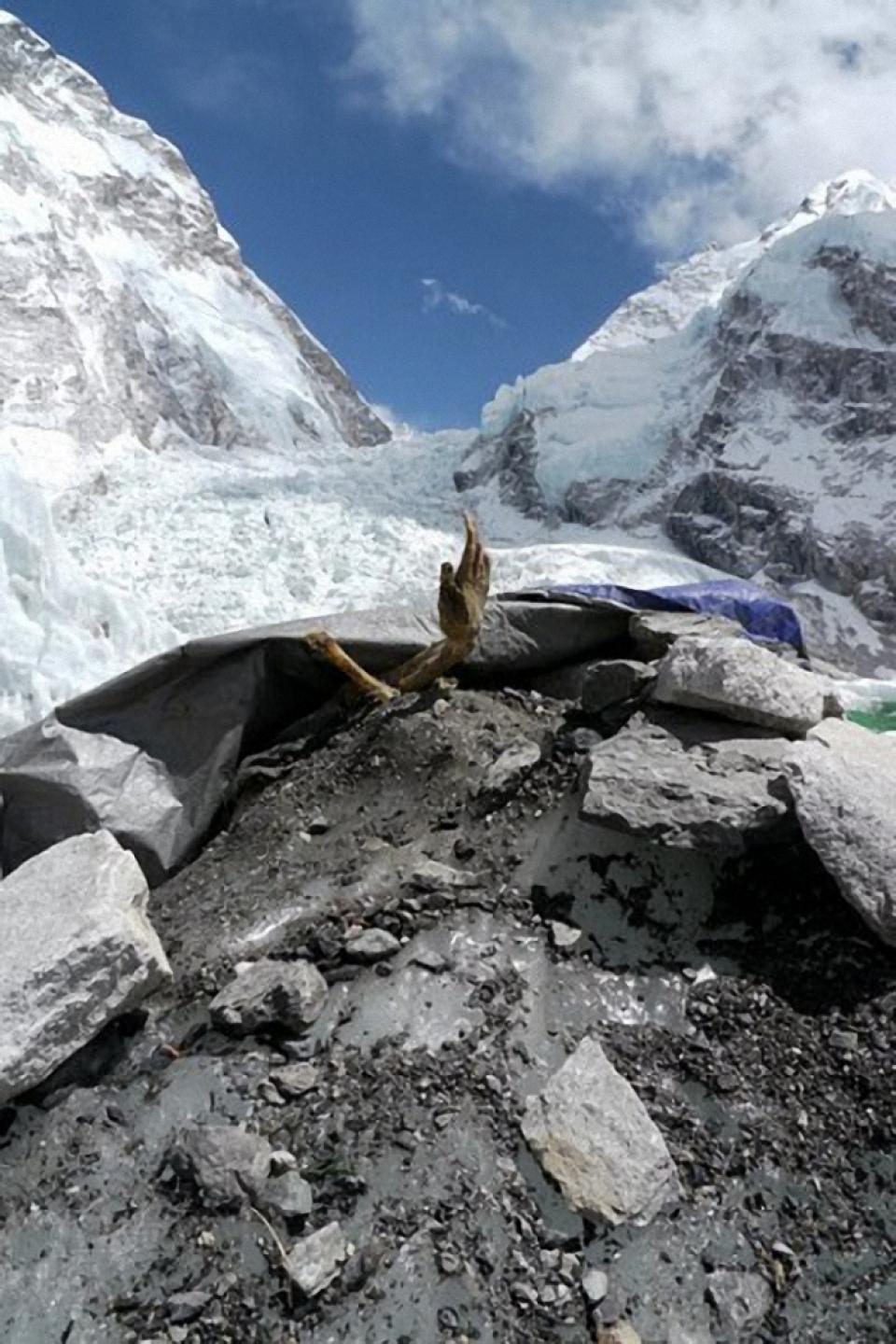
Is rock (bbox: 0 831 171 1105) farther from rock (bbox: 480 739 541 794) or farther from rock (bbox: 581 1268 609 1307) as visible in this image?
rock (bbox: 581 1268 609 1307)

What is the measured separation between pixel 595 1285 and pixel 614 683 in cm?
156

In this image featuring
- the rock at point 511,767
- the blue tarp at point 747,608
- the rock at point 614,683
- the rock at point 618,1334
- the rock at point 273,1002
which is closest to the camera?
the rock at point 618,1334

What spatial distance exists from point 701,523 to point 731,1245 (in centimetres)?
3833

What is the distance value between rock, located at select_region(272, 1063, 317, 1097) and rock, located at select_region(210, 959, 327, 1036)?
0.30 ft

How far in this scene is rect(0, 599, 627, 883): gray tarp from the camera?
288 centimetres

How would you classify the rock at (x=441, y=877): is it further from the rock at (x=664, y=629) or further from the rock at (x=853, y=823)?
the rock at (x=664, y=629)

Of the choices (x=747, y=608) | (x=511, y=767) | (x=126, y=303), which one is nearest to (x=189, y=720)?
(x=511, y=767)

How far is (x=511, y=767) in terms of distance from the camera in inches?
108

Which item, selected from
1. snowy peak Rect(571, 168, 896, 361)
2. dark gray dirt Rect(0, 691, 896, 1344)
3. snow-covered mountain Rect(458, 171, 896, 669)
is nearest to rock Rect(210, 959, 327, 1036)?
dark gray dirt Rect(0, 691, 896, 1344)

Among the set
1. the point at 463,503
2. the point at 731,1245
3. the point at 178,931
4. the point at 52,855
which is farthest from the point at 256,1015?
the point at 463,503

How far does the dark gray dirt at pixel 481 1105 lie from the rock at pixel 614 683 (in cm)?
30

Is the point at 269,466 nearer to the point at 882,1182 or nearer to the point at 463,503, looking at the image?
the point at 463,503

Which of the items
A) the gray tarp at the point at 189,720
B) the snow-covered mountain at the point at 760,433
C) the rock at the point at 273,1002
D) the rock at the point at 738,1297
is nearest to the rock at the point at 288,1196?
the rock at the point at 273,1002

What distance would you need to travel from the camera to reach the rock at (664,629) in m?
3.03
